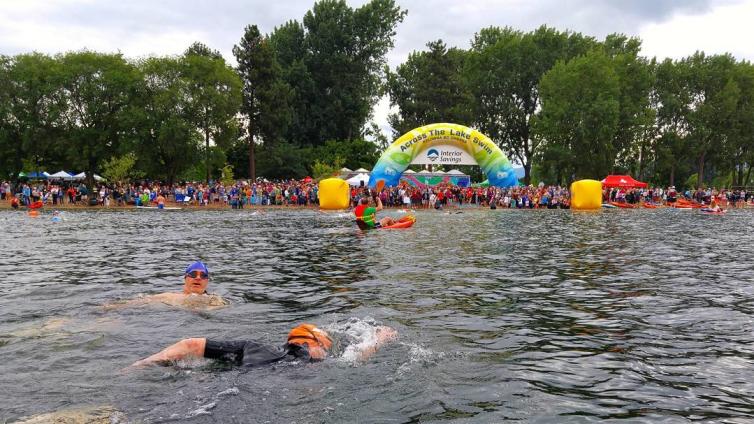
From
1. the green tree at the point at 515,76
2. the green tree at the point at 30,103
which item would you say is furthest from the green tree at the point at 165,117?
the green tree at the point at 515,76

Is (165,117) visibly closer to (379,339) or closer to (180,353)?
(379,339)

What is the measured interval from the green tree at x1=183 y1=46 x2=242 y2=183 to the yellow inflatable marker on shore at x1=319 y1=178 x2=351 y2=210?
17434mm

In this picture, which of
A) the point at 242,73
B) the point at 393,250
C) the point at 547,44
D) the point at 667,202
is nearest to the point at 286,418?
the point at 393,250

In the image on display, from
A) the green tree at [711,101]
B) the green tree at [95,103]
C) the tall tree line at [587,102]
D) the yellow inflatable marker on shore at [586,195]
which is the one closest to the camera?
the yellow inflatable marker on shore at [586,195]

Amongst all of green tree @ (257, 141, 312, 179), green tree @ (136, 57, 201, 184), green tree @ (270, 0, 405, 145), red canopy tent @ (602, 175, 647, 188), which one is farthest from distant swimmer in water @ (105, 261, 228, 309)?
green tree @ (270, 0, 405, 145)

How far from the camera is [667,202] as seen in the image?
4784 cm

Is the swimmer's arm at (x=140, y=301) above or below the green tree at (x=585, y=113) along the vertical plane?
below

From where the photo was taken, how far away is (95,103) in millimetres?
48812

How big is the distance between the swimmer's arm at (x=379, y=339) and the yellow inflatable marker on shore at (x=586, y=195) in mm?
35017

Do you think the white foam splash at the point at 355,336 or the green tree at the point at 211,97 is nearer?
the white foam splash at the point at 355,336

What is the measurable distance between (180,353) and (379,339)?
236cm

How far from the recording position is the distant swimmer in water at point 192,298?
9258 millimetres

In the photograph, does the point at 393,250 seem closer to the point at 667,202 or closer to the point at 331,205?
the point at 331,205

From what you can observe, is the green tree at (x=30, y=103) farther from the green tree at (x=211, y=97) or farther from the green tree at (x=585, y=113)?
the green tree at (x=585, y=113)
